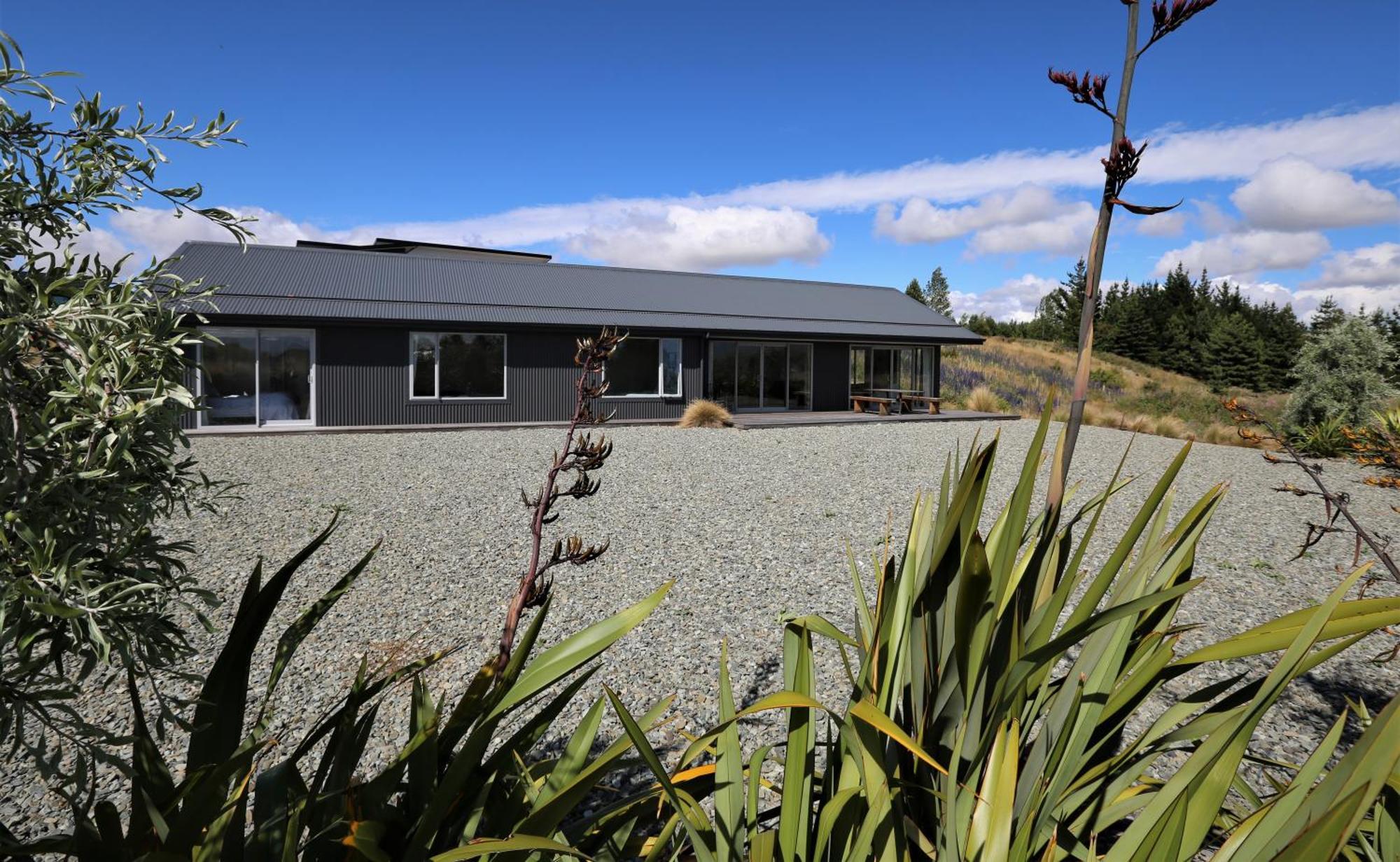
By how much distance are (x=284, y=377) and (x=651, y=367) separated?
25.8 feet

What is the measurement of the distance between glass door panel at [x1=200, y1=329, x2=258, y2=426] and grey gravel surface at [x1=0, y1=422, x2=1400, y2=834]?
301cm

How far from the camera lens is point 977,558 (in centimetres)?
135

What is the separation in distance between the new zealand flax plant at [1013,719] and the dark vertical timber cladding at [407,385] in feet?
45.8

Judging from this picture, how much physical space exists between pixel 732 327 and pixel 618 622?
58.2ft

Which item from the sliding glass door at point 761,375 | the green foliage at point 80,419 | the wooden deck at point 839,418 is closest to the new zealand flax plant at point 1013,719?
the green foliage at point 80,419

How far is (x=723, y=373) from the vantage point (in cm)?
2002

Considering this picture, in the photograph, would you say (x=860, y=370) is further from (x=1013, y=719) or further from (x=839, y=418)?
(x=1013, y=719)

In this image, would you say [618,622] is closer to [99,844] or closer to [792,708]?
[792,708]

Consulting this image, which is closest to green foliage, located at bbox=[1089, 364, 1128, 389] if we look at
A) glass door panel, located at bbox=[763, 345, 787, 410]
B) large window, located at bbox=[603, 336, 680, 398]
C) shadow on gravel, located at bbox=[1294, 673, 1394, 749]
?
glass door panel, located at bbox=[763, 345, 787, 410]

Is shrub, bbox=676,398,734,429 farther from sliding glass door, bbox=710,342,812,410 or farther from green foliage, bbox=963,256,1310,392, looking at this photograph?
green foliage, bbox=963,256,1310,392

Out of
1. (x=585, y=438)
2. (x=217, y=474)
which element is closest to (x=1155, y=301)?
→ (x=217, y=474)

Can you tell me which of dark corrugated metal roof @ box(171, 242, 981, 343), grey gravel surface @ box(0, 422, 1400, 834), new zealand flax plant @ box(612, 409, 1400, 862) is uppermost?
dark corrugated metal roof @ box(171, 242, 981, 343)

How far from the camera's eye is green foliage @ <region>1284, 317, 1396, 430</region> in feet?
56.5

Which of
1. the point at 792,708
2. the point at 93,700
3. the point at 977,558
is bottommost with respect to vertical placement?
the point at 93,700
